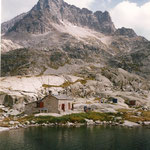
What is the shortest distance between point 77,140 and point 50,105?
4076cm

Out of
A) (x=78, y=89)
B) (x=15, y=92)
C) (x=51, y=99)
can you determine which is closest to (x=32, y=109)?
(x=51, y=99)

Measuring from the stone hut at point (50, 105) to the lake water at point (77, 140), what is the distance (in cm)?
2782

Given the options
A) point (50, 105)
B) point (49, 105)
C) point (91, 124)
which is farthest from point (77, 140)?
point (49, 105)

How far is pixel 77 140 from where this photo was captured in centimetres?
5522

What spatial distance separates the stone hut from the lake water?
91.3ft

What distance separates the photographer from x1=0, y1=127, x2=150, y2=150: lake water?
49.0m

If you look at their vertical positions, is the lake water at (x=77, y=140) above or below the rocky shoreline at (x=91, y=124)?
below

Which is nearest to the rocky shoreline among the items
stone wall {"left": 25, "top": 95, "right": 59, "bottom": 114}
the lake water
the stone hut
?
the stone hut

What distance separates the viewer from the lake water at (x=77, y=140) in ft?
161

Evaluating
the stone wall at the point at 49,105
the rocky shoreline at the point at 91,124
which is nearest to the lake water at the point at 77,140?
the rocky shoreline at the point at 91,124

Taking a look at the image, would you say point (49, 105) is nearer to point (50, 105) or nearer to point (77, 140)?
point (50, 105)

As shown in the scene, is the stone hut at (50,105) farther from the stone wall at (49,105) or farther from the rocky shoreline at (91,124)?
the rocky shoreline at (91,124)

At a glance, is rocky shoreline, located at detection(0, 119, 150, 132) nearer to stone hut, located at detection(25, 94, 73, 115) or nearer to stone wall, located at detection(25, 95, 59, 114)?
stone hut, located at detection(25, 94, 73, 115)

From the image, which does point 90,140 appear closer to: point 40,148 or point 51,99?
point 40,148
